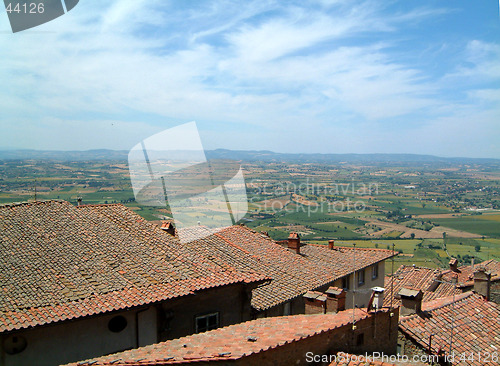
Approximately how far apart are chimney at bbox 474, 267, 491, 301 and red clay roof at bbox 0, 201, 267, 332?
23.7ft

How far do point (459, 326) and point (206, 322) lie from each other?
601cm

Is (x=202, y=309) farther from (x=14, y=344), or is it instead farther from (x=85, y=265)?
(x=14, y=344)

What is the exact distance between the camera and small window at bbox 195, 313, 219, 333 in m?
9.01

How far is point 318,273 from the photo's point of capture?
13.8 metres

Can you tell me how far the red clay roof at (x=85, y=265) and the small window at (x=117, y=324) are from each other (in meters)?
0.49

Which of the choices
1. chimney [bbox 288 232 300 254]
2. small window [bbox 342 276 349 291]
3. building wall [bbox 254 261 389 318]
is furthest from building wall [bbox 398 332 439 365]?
chimney [bbox 288 232 300 254]

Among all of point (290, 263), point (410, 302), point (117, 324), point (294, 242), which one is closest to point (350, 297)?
point (290, 263)

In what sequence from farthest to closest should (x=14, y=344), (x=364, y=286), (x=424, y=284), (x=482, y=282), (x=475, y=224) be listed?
1. (x=475, y=224)
2. (x=424, y=284)
3. (x=364, y=286)
4. (x=482, y=282)
5. (x=14, y=344)

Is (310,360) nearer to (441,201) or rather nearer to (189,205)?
(189,205)

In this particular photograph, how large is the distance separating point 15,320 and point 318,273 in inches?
378

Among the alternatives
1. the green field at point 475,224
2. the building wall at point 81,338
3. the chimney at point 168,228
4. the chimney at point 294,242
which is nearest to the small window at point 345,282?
the chimney at point 294,242

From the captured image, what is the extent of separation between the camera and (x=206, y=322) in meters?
9.18

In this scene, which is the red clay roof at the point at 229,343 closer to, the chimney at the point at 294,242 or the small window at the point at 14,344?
the small window at the point at 14,344

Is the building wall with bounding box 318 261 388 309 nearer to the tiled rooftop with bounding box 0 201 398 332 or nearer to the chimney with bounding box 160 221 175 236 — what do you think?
the tiled rooftop with bounding box 0 201 398 332
